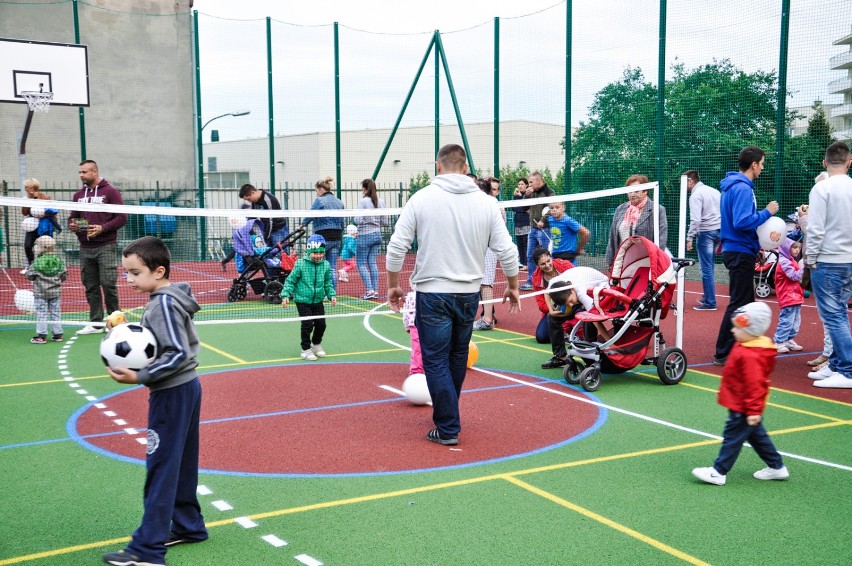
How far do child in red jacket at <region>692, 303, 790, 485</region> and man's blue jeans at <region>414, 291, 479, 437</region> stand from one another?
6.24 feet

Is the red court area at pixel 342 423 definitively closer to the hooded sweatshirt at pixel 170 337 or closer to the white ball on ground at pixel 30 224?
the hooded sweatshirt at pixel 170 337

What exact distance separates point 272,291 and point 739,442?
36.7 feet

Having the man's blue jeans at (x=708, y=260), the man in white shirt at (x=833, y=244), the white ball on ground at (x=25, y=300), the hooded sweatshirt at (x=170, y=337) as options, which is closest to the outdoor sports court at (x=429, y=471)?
the man in white shirt at (x=833, y=244)

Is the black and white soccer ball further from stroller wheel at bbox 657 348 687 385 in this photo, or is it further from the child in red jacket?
stroller wheel at bbox 657 348 687 385

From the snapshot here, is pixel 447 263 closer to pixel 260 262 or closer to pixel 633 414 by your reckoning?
pixel 633 414

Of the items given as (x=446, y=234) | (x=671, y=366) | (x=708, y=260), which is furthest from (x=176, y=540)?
(x=708, y=260)

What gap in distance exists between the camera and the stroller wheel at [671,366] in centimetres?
873

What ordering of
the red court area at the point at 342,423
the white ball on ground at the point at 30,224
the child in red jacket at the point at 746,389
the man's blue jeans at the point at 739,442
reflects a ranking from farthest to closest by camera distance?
the white ball on ground at the point at 30,224, the red court area at the point at 342,423, the man's blue jeans at the point at 739,442, the child in red jacket at the point at 746,389

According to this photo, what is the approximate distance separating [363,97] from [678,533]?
19.6 metres

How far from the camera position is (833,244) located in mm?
8320

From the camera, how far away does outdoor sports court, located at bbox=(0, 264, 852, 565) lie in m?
4.69

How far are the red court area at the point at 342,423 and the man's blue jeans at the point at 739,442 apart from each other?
1437 mm

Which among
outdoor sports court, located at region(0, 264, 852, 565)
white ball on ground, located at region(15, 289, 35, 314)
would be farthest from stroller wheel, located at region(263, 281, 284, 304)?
outdoor sports court, located at region(0, 264, 852, 565)

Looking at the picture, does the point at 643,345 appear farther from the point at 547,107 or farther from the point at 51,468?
the point at 547,107
